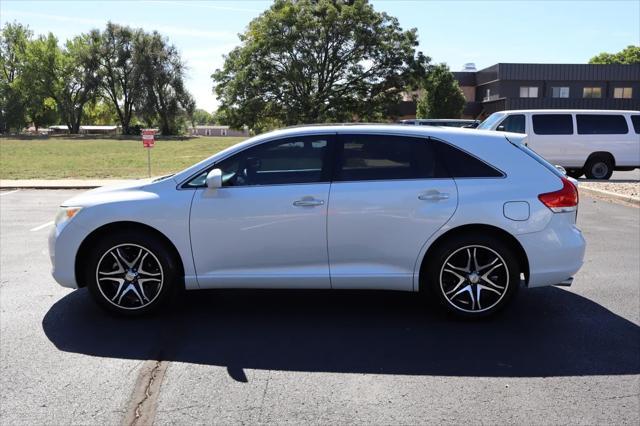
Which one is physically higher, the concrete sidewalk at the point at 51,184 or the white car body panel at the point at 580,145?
the white car body panel at the point at 580,145

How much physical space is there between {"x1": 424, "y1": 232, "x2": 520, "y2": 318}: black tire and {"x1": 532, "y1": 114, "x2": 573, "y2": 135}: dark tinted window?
13.1 m

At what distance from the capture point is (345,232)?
15.0ft

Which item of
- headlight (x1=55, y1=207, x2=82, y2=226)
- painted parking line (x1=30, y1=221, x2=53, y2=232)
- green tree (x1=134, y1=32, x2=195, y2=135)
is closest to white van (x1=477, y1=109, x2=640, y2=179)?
painted parking line (x1=30, y1=221, x2=53, y2=232)

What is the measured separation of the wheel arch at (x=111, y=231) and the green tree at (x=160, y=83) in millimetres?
81530

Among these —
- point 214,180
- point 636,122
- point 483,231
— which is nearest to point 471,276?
point 483,231

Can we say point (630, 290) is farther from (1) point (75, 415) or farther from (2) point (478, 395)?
(1) point (75, 415)

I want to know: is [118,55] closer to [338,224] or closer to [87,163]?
[87,163]

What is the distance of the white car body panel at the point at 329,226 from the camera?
4.56 meters

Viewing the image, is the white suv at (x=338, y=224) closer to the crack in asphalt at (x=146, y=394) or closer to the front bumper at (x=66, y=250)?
Answer: the front bumper at (x=66, y=250)

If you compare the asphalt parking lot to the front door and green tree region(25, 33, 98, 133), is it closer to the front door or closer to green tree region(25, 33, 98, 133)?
the front door

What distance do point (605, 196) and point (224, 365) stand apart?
470 inches

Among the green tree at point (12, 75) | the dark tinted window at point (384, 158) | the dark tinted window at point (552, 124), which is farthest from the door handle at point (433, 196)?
the green tree at point (12, 75)

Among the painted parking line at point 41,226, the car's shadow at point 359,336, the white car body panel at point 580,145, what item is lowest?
the car's shadow at point 359,336

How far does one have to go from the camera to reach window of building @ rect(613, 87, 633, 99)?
181ft
